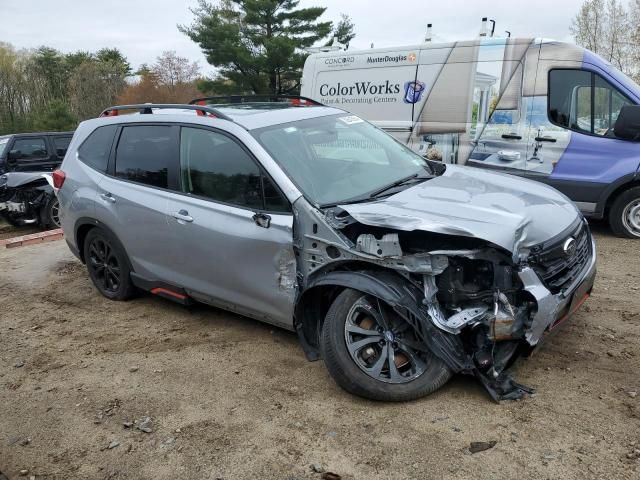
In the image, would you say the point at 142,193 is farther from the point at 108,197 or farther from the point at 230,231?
the point at 230,231

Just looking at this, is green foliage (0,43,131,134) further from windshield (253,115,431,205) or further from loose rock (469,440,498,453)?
loose rock (469,440,498,453)

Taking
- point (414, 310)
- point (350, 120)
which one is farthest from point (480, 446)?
point (350, 120)

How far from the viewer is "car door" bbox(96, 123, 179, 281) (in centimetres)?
434

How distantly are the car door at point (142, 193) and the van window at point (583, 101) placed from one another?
4.63 metres

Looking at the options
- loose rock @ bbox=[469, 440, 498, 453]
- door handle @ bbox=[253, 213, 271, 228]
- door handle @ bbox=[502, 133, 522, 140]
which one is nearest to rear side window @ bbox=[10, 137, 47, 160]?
door handle @ bbox=[502, 133, 522, 140]

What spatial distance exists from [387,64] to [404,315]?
5507 millimetres

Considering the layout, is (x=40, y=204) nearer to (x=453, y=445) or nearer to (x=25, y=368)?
(x=25, y=368)

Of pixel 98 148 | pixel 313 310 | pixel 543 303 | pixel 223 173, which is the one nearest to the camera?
pixel 543 303

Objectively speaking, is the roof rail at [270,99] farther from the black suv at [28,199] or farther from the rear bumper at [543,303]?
the black suv at [28,199]

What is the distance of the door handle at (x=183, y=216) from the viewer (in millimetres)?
4059

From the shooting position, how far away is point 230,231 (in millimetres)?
3789

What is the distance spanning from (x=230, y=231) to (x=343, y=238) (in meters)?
0.90

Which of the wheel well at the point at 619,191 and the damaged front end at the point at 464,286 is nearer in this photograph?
the damaged front end at the point at 464,286

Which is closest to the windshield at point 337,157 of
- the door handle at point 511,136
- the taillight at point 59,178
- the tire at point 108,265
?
the tire at point 108,265
